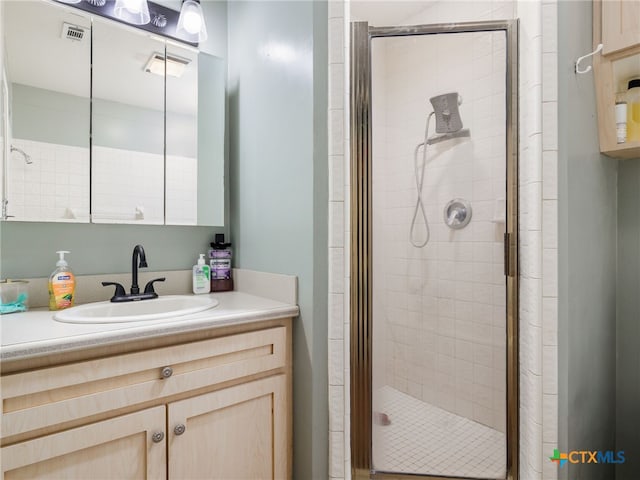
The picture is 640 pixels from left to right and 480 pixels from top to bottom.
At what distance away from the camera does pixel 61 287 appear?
1287mm

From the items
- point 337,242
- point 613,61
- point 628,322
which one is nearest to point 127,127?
point 337,242

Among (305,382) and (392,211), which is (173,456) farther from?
(392,211)

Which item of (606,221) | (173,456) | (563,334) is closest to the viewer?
(173,456)

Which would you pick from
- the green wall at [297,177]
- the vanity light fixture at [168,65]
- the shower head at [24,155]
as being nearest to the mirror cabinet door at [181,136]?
the vanity light fixture at [168,65]

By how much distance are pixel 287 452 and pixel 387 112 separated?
129 cm

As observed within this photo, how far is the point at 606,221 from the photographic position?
1.44 meters

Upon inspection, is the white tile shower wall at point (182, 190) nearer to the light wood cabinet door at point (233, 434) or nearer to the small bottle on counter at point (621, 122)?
the light wood cabinet door at point (233, 434)

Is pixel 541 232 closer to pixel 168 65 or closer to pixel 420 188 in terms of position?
pixel 420 188

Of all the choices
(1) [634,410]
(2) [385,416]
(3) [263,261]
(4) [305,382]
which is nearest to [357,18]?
(3) [263,261]

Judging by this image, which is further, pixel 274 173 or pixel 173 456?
pixel 274 173

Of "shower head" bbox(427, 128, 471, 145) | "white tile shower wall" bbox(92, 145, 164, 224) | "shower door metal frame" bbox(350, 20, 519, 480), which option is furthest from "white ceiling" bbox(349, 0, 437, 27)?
"white tile shower wall" bbox(92, 145, 164, 224)

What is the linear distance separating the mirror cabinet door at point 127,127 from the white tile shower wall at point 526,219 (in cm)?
80

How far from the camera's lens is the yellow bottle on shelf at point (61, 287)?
1278 mm

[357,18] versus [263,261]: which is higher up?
[357,18]
